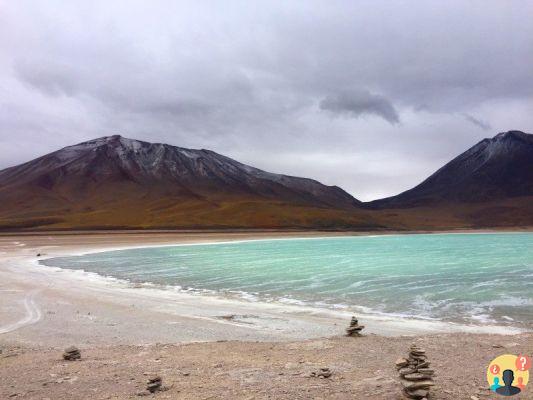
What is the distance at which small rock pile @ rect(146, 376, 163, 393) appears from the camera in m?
7.29

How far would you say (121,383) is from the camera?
7789mm

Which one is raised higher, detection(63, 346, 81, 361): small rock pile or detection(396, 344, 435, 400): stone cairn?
detection(396, 344, 435, 400): stone cairn

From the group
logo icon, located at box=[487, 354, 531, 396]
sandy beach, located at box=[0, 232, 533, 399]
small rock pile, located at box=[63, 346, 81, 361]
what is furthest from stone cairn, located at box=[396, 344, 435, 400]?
small rock pile, located at box=[63, 346, 81, 361]

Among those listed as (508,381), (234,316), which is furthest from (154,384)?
(234,316)

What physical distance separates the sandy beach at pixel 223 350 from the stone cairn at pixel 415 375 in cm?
20

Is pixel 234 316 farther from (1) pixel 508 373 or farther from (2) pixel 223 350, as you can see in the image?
(1) pixel 508 373

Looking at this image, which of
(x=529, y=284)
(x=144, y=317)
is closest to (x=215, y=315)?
(x=144, y=317)

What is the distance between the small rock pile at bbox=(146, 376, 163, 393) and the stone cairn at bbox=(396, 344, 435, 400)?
3.52 meters

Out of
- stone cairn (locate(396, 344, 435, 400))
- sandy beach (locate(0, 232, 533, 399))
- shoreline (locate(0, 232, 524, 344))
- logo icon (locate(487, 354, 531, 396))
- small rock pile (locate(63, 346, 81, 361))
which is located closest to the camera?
logo icon (locate(487, 354, 531, 396))

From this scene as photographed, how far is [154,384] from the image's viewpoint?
7371 mm

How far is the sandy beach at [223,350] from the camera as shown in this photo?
7.46m

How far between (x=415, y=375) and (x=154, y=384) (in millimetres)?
3756

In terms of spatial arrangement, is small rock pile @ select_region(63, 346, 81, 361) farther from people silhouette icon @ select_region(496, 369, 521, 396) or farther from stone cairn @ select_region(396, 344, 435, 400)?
people silhouette icon @ select_region(496, 369, 521, 396)

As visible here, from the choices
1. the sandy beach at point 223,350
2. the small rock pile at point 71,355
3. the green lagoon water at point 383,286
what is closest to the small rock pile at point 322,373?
the sandy beach at point 223,350
